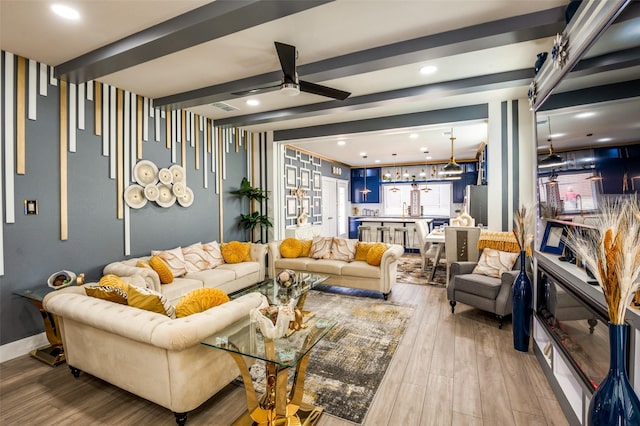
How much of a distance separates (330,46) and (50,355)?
396 cm

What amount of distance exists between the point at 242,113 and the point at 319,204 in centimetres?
419

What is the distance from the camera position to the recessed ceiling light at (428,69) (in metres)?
3.30

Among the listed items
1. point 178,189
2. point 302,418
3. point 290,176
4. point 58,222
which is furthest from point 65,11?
point 290,176

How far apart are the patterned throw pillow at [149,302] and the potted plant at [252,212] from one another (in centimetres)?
376

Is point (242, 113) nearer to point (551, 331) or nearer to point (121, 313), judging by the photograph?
point (121, 313)

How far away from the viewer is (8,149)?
289 cm

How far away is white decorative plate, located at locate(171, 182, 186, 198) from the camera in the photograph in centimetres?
455

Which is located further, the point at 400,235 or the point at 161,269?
the point at 400,235

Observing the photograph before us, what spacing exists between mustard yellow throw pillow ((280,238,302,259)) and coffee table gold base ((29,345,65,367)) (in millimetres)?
3129

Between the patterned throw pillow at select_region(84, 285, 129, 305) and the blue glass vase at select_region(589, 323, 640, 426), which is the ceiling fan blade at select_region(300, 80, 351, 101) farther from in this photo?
the blue glass vase at select_region(589, 323, 640, 426)

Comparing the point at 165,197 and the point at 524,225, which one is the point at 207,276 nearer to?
the point at 165,197

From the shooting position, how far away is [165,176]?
4.41 m

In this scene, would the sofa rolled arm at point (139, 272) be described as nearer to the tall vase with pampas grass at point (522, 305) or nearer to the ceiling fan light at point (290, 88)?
the ceiling fan light at point (290, 88)

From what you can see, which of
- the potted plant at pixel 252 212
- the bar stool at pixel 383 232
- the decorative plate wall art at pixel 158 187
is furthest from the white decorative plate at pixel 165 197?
the bar stool at pixel 383 232
